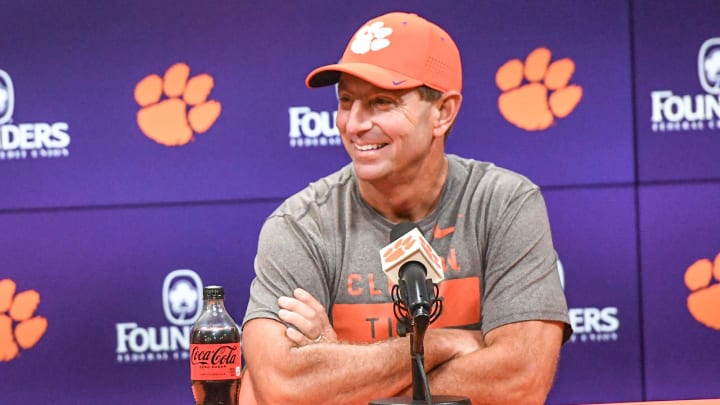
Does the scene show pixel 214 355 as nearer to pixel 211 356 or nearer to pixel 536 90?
pixel 211 356

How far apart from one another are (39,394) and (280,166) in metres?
1.21

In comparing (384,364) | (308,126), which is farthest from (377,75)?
(308,126)

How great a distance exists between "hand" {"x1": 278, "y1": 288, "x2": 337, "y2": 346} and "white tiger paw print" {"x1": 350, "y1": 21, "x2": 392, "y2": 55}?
658mm

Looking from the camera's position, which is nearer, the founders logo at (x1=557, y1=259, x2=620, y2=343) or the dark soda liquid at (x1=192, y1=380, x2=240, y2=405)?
the dark soda liquid at (x1=192, y1=380, x2=240, y2=405)

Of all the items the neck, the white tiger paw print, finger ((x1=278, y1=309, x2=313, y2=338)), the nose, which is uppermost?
the white tiger paw print

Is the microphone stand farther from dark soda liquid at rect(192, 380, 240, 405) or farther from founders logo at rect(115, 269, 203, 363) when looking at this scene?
founders logo at rect(115, 269, 203, 363)

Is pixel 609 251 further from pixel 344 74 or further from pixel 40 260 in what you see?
pixel 40 260

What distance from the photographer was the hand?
2717 millimetres

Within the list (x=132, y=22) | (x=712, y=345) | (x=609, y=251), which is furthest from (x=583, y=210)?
(x=132, y=22)

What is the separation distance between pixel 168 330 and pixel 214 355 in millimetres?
1363

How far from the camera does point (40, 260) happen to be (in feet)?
12.7

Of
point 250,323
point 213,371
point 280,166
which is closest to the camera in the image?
point 213,371

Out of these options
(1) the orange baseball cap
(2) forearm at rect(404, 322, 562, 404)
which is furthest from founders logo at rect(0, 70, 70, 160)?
(2) forearm at rect(404, 322, 562, 404)

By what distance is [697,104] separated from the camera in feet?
12.7
